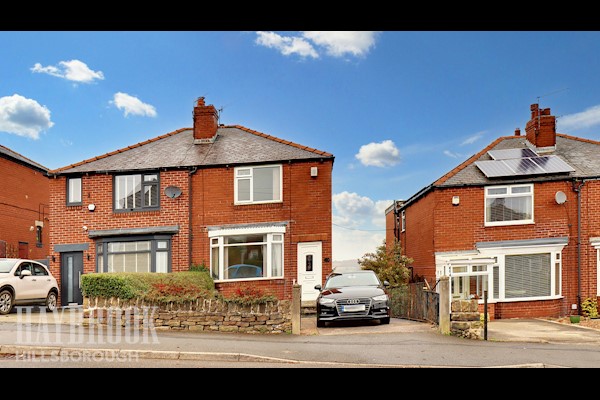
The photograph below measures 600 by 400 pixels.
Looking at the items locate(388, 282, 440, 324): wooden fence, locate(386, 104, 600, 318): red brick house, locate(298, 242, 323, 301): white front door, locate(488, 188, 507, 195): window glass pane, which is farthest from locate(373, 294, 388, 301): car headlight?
locate(488, 188, 507, 195): window glass pane

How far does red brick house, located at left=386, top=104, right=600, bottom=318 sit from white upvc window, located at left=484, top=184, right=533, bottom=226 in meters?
→ 0.04

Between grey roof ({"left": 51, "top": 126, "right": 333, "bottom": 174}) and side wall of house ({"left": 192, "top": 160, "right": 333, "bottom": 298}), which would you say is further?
grey roof ({"left": 51, "top": 126, "right": 333, "bottom": 174})

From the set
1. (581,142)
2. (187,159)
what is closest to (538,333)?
(581,142)

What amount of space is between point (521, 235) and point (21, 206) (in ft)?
81.4

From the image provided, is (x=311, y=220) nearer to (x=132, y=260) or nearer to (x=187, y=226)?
(x=187, y=226)

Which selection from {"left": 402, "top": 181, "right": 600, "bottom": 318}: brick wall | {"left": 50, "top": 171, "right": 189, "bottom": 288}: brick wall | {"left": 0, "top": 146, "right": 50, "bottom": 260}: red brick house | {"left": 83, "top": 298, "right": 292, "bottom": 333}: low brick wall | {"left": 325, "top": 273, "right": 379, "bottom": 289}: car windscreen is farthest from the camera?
{"left": 0, "top": 146, "right": 50, "bottom": 260}: red brick house

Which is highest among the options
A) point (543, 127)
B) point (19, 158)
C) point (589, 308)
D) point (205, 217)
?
point (543, 127)

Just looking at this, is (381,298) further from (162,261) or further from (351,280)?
(162,261)

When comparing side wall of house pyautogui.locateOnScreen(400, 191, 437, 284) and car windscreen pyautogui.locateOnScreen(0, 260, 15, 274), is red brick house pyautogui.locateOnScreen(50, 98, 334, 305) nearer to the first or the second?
side wall of house pyautogui.locateOnScreen(400, 191, 437, 284)

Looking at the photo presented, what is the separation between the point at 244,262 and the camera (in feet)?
67.6

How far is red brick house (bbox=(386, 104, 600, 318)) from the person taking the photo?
795 inches

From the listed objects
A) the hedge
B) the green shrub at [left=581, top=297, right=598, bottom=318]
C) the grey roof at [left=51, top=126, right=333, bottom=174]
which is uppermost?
the grey roof at [left=51, top=126, right=333, bottom=174]

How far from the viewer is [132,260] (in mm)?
20891

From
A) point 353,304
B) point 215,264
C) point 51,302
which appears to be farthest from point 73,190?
point 353,304
